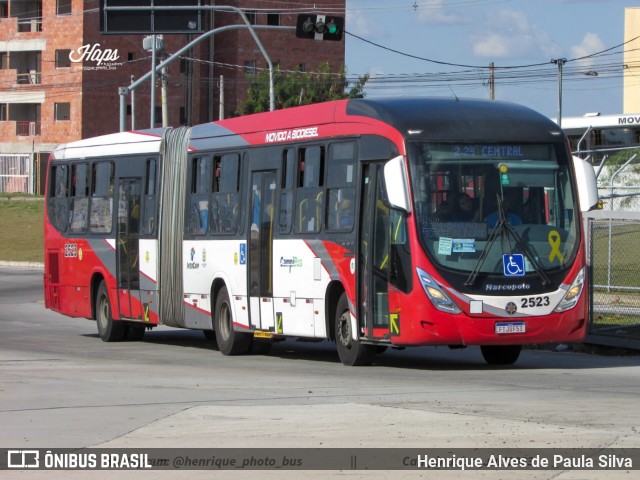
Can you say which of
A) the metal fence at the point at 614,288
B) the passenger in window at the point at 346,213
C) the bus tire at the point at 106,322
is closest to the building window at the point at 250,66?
the metal fence at the point at 614,288

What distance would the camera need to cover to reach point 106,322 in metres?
24.0

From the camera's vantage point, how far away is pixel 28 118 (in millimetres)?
85625

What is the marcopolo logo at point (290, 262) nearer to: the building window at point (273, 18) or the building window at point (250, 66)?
the building window at point (250, 66)

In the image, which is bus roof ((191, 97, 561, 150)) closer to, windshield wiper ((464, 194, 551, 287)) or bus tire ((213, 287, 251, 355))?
windshield wiper ((464, 194, 551, 287))

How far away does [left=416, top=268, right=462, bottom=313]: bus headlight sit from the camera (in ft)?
51.6

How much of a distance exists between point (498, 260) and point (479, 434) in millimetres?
5672

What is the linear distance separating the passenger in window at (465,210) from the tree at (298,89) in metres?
65.0

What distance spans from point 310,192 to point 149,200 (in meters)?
5.41

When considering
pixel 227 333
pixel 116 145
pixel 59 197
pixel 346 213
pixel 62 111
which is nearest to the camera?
pixel 346 213

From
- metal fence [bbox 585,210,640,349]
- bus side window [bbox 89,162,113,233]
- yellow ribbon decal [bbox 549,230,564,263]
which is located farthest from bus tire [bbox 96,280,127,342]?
yellow ribbon decal [bbox 549,230,564,263]

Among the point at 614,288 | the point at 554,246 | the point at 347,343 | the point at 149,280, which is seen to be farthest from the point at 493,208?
the point at 614,288

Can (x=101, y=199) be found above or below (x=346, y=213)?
above

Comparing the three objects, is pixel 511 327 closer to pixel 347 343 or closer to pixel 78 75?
pixel 347 343

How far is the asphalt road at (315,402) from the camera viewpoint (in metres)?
10.3
